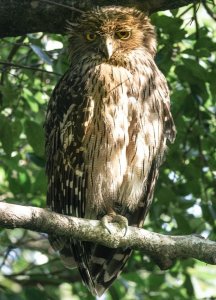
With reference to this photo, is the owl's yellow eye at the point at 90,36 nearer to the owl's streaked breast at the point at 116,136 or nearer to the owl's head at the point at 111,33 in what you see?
the owl's head at the point at 111,33

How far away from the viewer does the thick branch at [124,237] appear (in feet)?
9.66

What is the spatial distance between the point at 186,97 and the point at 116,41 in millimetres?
616

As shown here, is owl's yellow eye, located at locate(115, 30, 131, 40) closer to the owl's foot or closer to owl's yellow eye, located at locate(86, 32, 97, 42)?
owl's yellow eye, located at locate(86, 32, 97, 42)

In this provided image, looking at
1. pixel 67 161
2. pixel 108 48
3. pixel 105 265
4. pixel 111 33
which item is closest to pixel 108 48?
pixel 108 48

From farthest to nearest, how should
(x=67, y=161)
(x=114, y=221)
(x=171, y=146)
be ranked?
(x=171, y=146) < (x=67, y=161) < (x=114, y=221)

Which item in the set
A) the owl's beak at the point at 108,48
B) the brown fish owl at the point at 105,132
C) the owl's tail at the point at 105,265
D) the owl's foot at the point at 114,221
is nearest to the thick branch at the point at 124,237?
the owl's foot at the point at 114,221

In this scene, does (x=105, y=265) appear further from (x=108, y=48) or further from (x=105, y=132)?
(x=108, y=48)

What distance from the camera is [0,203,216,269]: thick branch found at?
295 centimetres

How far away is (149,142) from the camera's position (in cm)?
416

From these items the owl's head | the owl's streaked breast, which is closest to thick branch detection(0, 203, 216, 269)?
the owl's streaked breast

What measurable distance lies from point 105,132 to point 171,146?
2.95ft

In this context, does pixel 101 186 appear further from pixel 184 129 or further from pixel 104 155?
pixel 184 129

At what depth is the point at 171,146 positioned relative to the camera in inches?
187

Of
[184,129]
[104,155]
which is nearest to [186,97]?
[184,129]
